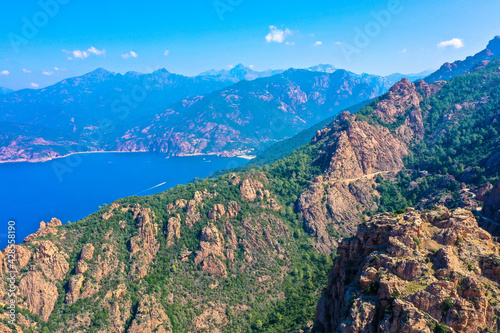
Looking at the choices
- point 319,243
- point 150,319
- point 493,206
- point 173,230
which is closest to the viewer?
point 493,206

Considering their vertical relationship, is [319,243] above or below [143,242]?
below

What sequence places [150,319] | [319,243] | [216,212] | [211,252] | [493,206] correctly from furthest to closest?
[319,243]
[216,212]
[211,252]
[150,319]
[493,206]

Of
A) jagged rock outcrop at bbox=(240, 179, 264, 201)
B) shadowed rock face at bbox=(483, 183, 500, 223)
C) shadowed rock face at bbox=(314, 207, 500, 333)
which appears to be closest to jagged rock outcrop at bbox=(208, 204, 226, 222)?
jagged rock outcrop at bbox=(240, 179, 264, 201)

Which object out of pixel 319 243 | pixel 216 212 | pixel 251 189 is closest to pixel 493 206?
pixel 319 243

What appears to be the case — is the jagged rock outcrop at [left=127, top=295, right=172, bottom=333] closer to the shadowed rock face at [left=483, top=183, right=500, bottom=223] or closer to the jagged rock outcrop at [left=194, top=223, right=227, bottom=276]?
the jagged rock outcrop at [left=194, top=223, right=227, bottom=276]

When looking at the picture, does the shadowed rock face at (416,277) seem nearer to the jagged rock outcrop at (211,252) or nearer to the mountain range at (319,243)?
the mountain range at (319,243)

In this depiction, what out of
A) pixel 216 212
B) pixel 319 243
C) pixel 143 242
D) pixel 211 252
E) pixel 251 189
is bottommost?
pixel 319 243

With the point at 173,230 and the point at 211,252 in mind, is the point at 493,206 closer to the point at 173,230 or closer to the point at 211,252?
the point at 211,252
